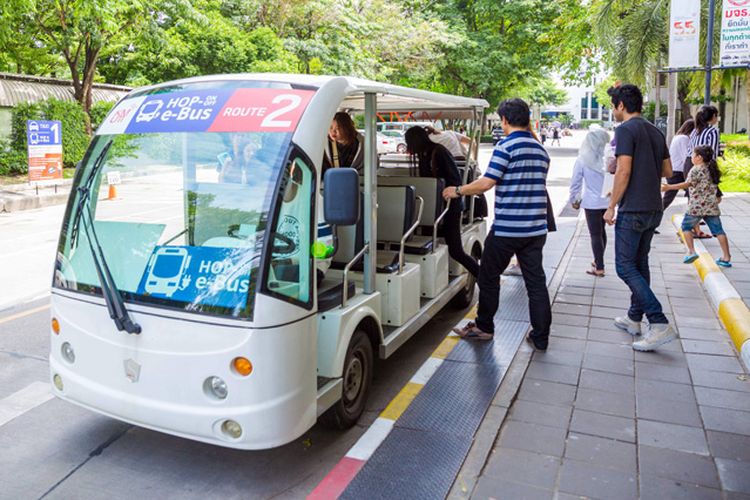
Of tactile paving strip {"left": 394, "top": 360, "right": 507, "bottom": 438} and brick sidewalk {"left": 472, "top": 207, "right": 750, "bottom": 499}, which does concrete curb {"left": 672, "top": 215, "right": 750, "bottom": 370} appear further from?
tactile paving strip {"left": 394, "top": 360, "right": 507, "bottom": 438}

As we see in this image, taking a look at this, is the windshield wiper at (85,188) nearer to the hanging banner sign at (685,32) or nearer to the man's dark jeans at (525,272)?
the man's dark jeans at (525,272)

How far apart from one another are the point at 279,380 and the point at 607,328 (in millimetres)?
3737

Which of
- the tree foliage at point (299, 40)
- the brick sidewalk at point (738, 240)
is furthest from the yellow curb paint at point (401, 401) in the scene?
the tree foliage at point (299, 40)

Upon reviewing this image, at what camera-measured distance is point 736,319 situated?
5.62 meters

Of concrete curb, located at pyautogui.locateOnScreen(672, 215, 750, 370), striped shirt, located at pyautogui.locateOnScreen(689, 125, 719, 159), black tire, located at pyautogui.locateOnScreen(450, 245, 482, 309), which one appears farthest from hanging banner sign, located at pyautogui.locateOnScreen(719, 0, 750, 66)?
black tire, located at pyautogui.locateOnScreen(450, 245, 482, 309)

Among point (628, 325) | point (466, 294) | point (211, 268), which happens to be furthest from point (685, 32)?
point (211, 268)

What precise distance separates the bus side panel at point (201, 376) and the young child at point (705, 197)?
20.3 ft

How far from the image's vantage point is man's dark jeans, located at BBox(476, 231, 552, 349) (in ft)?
16.6

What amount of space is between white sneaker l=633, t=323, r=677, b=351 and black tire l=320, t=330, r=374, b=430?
2410 millimetres

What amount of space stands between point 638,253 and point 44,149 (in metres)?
14.6

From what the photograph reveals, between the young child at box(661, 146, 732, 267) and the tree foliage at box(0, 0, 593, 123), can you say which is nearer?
the young child at box(661, 146, 732, 267)

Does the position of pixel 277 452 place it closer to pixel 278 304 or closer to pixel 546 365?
pixel 278 304

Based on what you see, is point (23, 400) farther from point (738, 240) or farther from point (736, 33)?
point (736, 33)

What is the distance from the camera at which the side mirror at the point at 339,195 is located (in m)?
3.31
